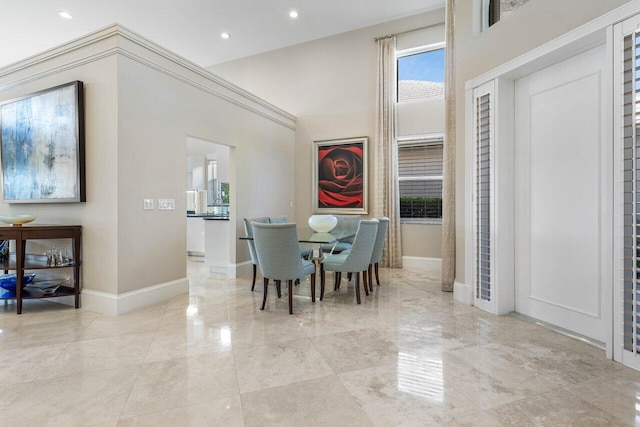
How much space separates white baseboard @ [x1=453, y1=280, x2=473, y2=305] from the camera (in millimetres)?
3385

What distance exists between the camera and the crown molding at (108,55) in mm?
3084

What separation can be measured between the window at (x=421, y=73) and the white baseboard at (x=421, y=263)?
278 centimetres

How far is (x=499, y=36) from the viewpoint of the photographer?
3.02 metres

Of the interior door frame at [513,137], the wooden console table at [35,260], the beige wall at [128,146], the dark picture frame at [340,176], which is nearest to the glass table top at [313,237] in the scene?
the beige wall at [128,146]

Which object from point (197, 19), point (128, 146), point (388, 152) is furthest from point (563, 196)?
point (197, 19)

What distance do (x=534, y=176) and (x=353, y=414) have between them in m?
2.61

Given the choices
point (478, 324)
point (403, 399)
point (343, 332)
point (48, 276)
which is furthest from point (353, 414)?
point (48, 276)

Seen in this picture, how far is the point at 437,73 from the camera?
17.7 ft

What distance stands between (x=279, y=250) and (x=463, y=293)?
6.80ft

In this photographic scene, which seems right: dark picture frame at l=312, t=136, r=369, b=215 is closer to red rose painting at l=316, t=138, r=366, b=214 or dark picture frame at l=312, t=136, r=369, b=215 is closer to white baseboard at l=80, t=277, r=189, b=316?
red rose painting at l=316, t=138, r=366, b=214

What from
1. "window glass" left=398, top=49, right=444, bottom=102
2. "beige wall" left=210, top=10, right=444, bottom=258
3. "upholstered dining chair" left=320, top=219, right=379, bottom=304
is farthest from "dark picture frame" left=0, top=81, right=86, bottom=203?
"window glass" left=398, top=49, right=444, bottom=102

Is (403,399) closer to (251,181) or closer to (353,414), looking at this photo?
(353,414)

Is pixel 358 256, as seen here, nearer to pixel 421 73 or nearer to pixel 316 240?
pixel 316 240

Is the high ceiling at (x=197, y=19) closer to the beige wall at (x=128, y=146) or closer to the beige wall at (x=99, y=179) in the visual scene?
the beige wall at (x=128, y=146)
